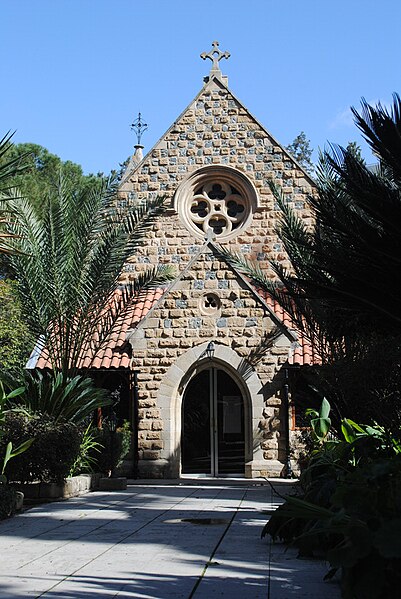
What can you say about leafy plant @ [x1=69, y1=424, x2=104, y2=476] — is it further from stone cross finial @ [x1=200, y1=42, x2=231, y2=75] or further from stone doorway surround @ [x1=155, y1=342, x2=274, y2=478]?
stone cross finial @ [x1=200, y1=42, x2=231, y2=75]

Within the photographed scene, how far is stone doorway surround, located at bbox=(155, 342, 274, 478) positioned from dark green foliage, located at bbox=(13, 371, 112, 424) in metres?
3.81

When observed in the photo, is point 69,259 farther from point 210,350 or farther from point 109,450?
point 210,350

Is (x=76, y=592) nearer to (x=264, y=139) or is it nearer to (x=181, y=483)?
(x=181, y=483)

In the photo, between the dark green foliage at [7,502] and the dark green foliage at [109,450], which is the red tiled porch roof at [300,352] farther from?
the dark green foliage at [7,502]

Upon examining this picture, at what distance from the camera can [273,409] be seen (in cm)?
1808

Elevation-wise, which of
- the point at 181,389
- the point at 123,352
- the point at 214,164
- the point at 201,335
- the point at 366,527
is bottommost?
the point at 366,527

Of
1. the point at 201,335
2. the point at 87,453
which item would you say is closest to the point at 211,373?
the point at 201,335

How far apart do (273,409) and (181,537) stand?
Answer: 9694 millimetres

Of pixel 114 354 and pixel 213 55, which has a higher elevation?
pixel 213 55

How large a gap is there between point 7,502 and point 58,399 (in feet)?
12.3

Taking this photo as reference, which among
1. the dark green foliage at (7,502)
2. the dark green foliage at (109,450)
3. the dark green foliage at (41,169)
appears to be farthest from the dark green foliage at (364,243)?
the dark green foliage at (41,169)

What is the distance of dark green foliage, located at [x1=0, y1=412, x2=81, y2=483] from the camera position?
13.1m

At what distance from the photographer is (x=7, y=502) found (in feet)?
34.7

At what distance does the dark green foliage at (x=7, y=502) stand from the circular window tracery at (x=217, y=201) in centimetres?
1115
